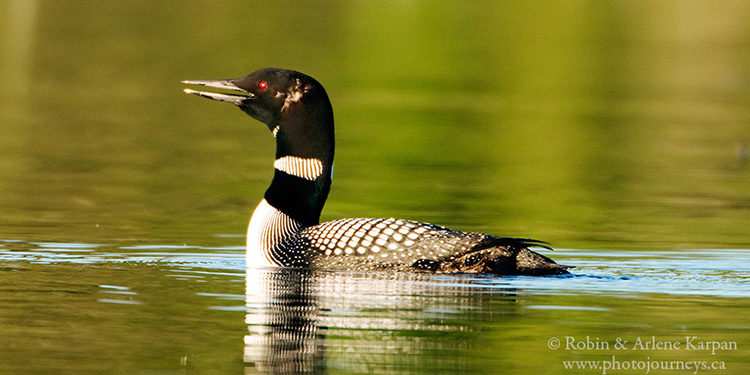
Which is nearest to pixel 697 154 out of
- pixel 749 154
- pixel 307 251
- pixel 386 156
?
pixel 749 154

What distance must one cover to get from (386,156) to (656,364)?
370 inches

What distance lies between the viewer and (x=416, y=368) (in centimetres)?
647

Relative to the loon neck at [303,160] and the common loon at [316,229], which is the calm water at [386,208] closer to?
the common loon at [316,229]

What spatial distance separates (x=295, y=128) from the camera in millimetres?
9336

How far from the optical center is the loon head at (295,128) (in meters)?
9.30

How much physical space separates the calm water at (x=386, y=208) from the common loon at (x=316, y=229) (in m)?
0.11

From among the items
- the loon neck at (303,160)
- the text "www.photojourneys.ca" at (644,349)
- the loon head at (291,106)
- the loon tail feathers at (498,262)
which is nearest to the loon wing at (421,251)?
the loon tail feathers at (498,262)

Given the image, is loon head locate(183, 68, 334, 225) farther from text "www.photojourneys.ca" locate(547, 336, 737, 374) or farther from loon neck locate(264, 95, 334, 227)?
text "www.photojourneys.ca" locate(547, 336, 737, 374)

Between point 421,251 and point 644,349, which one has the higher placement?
point 421,251

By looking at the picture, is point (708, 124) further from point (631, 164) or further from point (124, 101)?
point (124, 101)

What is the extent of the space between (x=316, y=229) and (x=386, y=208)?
3132 millimetres

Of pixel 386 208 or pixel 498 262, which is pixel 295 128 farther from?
pixel 386 208

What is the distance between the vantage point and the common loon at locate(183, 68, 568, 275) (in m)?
8.64

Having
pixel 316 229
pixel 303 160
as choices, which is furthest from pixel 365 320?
pixel 303 160
